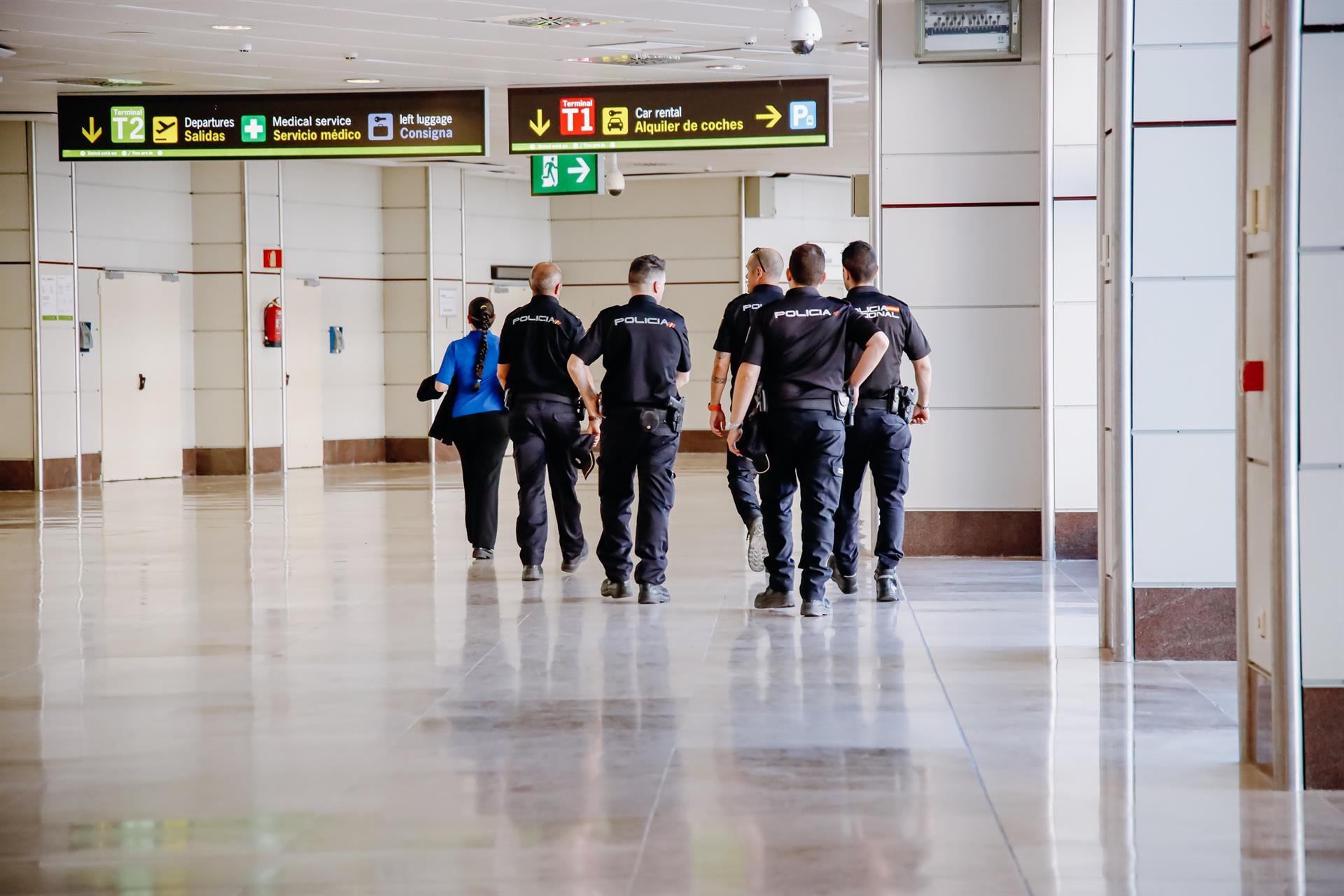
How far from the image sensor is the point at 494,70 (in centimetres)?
1327

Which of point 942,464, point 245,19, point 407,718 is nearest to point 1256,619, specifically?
point 407,718

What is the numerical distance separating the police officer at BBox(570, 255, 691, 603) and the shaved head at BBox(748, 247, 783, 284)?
0.65 meters

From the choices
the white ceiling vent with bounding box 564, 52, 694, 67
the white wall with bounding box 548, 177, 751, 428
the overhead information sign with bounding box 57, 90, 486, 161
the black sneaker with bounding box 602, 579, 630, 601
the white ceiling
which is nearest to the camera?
the black sneaker with bounding box 602, 579, 630, 601

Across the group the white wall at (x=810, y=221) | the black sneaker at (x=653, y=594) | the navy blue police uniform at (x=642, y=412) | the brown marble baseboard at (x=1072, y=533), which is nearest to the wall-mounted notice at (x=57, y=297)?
the white wall at (x=810, y=221)

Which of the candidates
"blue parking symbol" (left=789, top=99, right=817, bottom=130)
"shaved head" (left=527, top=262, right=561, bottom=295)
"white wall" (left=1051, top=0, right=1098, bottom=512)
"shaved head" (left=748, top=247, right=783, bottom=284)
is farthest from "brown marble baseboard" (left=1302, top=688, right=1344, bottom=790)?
"blue parking symbol" (left=789, top=99, right=817, bottom=130)

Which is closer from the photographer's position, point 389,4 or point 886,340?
point 886,340

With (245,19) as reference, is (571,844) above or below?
below

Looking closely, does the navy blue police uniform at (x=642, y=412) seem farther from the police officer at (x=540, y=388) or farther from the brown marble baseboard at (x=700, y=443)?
the brown marble baseboard at (x=700, y=443)

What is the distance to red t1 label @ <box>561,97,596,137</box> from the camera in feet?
40.3

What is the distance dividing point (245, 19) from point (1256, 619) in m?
9.04

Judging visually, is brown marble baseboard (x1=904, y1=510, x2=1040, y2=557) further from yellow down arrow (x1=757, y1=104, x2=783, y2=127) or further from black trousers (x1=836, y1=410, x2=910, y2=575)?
yellow down arrow (x1=757, y1=104, x2=783, y2=127)

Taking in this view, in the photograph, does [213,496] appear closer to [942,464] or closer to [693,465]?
[693,465]

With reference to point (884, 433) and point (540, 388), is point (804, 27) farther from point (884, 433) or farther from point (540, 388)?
point (884, 433)

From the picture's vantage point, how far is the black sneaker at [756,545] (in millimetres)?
8516
